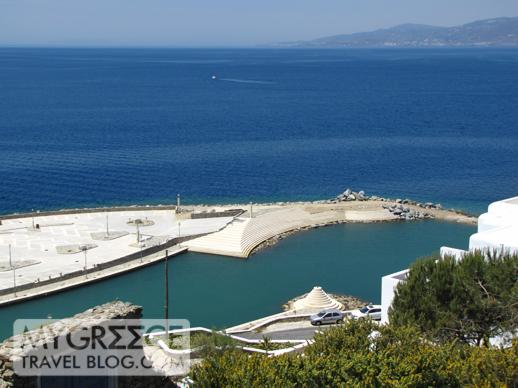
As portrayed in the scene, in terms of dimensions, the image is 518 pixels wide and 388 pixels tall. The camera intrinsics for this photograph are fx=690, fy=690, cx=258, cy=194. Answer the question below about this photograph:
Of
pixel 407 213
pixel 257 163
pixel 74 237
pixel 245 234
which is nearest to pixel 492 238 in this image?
pixel 245 234

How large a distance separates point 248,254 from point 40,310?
1389cm

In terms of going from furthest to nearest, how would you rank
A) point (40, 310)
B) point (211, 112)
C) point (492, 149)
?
point (211, 112)
point (492, 149)
point (40, 310)

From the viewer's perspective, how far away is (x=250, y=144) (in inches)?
3408

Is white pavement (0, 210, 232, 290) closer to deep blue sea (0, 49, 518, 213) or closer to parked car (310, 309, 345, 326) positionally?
deep blue sea (0, 49, 518, 213)

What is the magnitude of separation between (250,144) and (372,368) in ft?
240

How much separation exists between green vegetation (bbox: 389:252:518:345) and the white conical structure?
39.5 ft

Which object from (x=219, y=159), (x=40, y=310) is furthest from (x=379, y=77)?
(x=40, y=310)

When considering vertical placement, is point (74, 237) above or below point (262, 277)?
above

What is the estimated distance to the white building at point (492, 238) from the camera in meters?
23.5

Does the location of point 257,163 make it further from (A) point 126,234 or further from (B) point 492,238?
(B) point 492,238

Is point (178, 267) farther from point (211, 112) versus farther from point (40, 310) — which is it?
point (211, 112)

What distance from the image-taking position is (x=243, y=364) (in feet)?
46.5

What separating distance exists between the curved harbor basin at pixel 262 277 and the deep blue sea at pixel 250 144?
1255 centimetres

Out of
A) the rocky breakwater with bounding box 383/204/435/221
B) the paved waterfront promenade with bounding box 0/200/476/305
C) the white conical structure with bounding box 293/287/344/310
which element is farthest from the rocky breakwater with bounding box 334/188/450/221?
the white conical structure with bounding box 293/287/344/310
